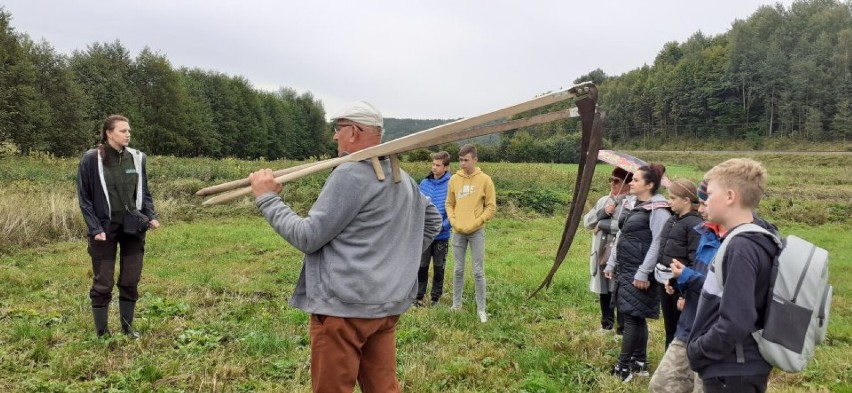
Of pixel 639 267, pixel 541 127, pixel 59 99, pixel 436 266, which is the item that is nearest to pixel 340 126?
pixel 639 267

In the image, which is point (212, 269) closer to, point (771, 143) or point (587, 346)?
point (587, 346)

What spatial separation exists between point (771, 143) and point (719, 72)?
21.1 m

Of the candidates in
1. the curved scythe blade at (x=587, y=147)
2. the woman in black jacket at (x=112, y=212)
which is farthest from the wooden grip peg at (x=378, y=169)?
the woman in black jacket at (x=112, y=212)

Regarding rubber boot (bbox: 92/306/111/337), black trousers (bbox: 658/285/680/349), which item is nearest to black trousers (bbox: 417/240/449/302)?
black trousers (bbox: 658/285/680/349)

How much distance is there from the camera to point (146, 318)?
621 centimetres

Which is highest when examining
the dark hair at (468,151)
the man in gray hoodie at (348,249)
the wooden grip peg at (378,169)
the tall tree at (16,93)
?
the tall tree at (16,93)

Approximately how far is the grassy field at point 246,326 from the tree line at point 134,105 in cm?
522

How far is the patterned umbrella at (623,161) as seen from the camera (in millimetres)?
4594

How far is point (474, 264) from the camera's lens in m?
6.93

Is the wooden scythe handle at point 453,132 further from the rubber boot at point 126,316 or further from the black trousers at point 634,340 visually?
the rubber boot at point 126,316

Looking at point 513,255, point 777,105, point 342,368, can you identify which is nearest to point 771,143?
point 777,105

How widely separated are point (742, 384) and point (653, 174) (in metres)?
2.65

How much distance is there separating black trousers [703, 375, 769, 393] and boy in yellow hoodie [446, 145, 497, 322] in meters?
4.14

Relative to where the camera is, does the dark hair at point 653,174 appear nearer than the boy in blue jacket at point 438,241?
Yes
